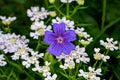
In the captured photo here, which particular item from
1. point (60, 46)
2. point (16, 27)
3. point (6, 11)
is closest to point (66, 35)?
point (60, 46)

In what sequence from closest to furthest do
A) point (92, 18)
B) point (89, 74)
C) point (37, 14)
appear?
point (89, 74) → point (37, 14) → point (92, 18)

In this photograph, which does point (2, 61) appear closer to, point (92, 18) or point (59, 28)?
point (59, 28)

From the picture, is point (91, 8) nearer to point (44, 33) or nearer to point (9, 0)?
point (9, 0)

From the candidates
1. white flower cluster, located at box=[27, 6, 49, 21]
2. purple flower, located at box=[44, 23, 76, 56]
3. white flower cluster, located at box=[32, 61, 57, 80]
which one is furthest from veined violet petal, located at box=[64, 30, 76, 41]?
white flower cluster, located at box=[27, 6, 49, 21]

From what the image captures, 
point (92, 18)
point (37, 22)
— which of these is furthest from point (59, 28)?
point (92, 18)

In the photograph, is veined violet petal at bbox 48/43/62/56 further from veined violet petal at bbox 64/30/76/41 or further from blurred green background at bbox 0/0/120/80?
blurred green background at bbox 0/0/120/80

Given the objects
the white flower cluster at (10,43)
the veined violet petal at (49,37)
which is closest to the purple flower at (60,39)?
the veined violet petal at (49,37)
